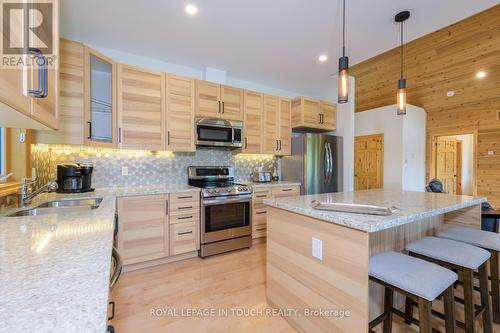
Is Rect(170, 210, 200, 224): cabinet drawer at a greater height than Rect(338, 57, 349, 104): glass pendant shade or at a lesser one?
lesser

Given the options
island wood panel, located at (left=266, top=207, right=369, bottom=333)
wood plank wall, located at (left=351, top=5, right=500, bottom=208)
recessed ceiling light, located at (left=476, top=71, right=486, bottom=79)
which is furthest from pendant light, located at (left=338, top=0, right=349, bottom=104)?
recessed ceiling light, located at (left=476, top=71, right=486, bottom=79)

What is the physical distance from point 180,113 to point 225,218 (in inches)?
59.9

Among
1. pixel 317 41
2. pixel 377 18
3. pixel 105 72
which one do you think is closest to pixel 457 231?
pixel 377 18

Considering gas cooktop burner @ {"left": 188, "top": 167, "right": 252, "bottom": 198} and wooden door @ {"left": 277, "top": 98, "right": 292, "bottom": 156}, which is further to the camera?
wooden door @ {"left": 277, "top": 98, "right": 292, "bottom": 156}

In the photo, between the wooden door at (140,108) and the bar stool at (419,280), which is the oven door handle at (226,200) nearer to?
the wooden door at (140,108)

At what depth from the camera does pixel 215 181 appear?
3426 mm

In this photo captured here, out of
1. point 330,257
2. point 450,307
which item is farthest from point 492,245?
point 330,257

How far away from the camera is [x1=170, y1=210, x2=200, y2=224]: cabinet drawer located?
2.73 m

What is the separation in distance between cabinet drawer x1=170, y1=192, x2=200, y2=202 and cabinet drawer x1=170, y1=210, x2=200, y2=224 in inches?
6.4

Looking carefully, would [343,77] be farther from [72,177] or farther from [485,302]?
[72,177]

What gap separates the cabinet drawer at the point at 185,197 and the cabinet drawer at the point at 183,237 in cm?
30

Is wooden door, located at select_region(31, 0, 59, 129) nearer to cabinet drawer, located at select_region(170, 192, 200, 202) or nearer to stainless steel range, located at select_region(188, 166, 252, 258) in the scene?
cabinet drawer, located at select_region(170, 192, 200, 202)

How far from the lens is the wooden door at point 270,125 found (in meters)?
3.72

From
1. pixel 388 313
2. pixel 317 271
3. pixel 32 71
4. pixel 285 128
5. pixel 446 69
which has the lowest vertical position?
pixel 388 313
